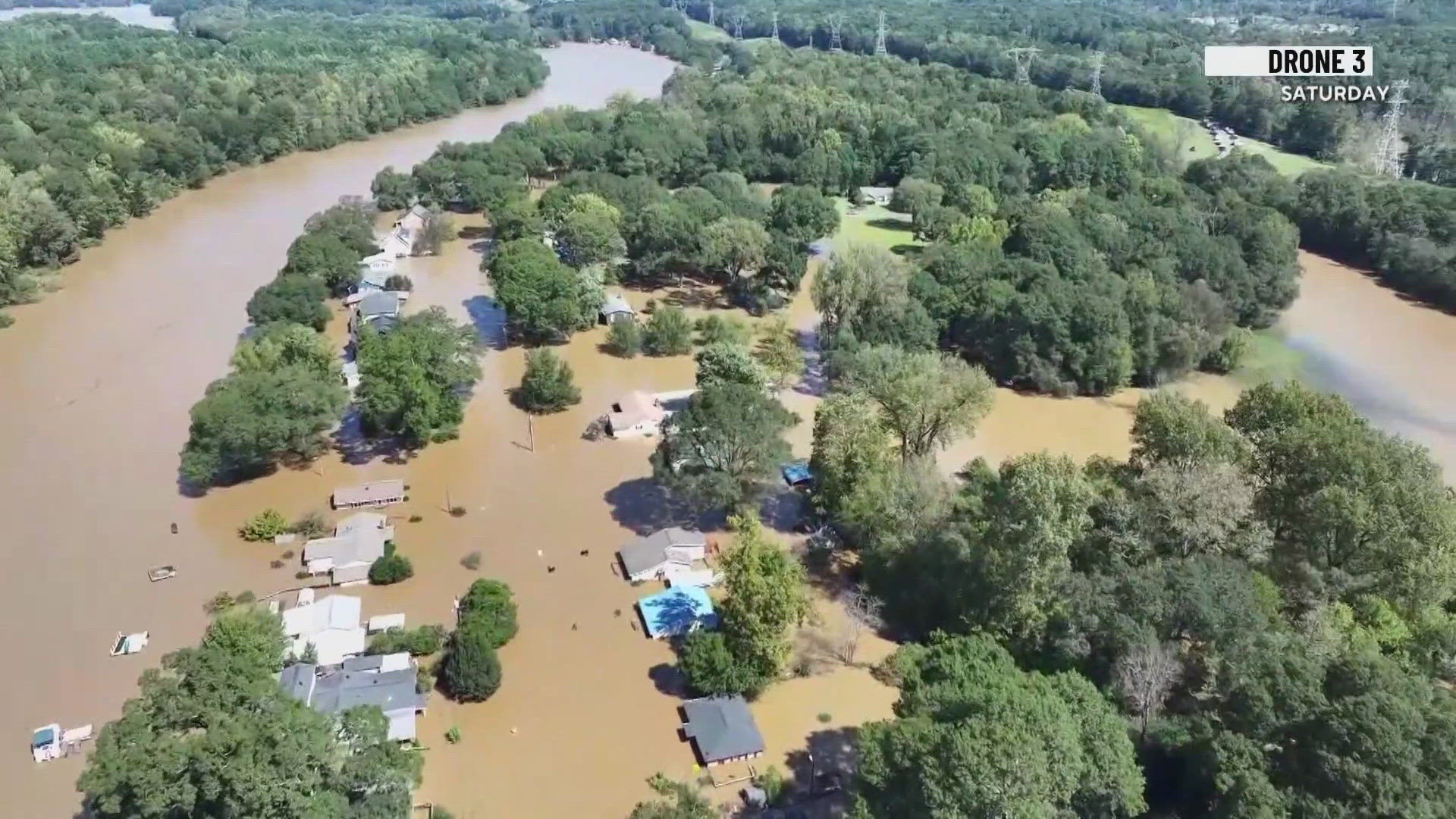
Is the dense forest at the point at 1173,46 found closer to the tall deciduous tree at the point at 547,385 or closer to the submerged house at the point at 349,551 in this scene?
the tall deciduous tree at the point at 547,385

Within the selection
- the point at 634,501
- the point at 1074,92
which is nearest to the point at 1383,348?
the point at 634,501

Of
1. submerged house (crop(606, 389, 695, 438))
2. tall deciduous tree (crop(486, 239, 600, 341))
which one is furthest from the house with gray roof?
tall deciduous tree (crop(486, 239, 600, 341))

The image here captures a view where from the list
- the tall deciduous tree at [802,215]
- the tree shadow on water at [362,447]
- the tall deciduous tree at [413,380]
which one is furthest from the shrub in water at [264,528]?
the tall deciduous tree at [802,215]

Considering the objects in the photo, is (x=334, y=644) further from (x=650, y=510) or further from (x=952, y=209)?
(x=952, y=209)

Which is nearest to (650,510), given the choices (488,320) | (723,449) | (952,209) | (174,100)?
(723,449)

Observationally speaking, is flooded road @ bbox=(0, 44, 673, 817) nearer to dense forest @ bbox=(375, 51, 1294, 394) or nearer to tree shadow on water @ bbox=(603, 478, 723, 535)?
tree shadow on water @ bbox=(603, 478, 723, 535)

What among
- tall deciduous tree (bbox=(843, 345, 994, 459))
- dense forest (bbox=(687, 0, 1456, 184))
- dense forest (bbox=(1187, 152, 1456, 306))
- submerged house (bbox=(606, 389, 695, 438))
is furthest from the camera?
dense forest (bbox=(687, 0, 1456, 184))
